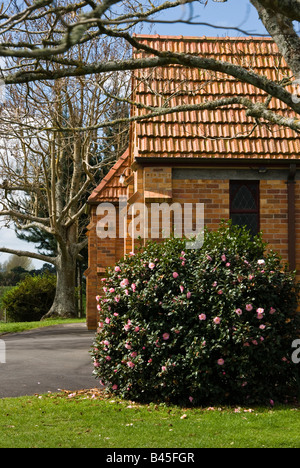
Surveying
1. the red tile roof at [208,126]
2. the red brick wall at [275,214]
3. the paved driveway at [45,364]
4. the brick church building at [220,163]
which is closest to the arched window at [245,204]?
the brick church building at [220,163]

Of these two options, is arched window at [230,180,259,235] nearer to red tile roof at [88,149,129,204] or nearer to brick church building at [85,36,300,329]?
brick church building at [85,36,300,329]

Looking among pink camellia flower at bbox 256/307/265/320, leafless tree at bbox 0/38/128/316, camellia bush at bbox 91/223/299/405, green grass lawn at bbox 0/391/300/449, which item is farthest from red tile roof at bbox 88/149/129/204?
pink camellia flower at bbox 256/307/265/320

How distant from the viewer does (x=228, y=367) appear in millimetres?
8211

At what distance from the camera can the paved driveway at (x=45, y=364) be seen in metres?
10.1

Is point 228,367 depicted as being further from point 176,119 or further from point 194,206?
point 176,119

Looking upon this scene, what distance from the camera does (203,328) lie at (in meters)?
8.33

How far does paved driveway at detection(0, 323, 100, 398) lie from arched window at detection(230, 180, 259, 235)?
452cm

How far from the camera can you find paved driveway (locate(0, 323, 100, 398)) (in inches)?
400

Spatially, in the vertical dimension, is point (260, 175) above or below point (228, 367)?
above

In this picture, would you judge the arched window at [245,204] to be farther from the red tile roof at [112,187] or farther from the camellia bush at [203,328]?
the red tile roof at [112,187]
